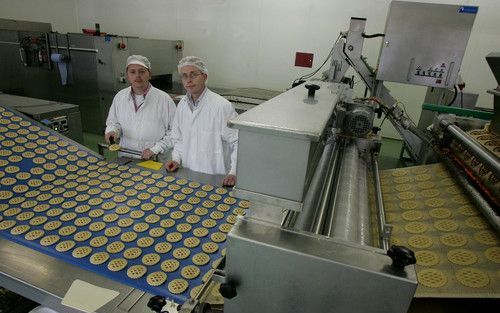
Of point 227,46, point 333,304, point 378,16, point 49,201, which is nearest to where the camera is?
point 333,304

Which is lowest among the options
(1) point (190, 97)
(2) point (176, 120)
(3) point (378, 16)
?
(2) point (176, 120)

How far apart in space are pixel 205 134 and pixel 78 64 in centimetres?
320

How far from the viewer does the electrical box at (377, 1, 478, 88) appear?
210cm

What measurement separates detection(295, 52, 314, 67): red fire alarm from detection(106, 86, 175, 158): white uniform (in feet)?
9.49

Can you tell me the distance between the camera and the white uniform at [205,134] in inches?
81.4

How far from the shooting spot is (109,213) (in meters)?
1.29

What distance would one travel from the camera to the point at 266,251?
580mm

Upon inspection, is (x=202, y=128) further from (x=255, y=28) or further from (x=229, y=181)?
(x=255, y=28)

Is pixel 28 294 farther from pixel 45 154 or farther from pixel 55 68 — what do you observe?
pixel 55 68

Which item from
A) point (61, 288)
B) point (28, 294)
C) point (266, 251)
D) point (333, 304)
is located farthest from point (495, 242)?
point (28, 294)

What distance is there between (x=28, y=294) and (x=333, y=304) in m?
0.97

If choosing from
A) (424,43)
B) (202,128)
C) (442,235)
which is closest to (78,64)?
(202,128)

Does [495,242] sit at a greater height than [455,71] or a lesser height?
lesser

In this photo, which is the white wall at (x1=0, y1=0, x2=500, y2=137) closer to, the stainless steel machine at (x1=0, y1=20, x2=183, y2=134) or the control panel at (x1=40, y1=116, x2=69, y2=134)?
the stainless steel machine at (x1=0, y1=20, x2=183, y2=134)
